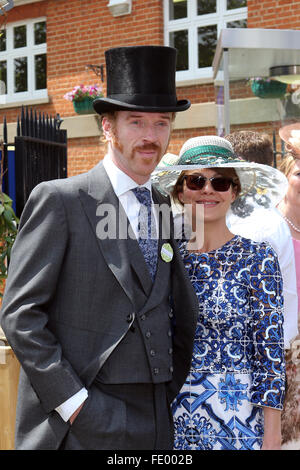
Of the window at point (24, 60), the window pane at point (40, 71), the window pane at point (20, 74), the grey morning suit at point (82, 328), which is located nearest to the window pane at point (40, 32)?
the window at point (24, 60)

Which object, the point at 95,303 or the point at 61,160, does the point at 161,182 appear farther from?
the point at 61,160

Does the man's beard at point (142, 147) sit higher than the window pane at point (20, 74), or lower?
lower

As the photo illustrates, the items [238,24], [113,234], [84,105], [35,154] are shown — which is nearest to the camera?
[113,234]

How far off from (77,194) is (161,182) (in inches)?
30.0

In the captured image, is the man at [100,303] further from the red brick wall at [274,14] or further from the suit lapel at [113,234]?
the red brick wall at [274,14]

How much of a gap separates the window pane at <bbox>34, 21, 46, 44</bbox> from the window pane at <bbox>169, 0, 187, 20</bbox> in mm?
2757

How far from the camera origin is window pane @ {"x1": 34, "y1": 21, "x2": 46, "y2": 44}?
11977 mm

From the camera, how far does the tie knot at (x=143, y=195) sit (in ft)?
7.23

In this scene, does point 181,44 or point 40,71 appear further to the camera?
point 40,71

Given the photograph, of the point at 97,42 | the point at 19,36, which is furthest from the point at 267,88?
the point at 19,36

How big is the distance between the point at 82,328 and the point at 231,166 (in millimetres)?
879

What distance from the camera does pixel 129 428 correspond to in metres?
1.99

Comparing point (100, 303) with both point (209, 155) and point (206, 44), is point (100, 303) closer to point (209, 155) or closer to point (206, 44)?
point (209, 155)

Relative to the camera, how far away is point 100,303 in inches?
79.4
